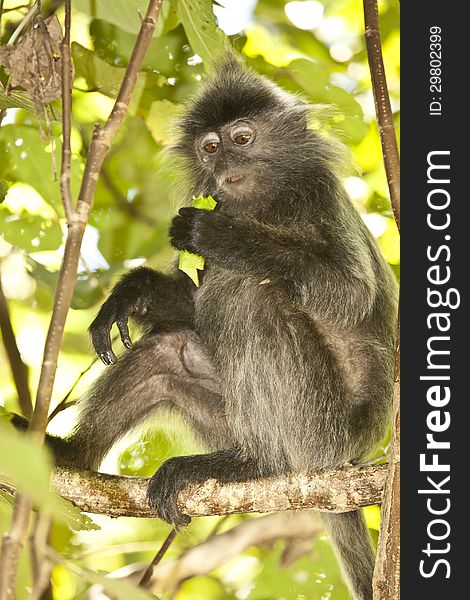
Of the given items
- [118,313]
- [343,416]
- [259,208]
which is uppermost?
[259,208]

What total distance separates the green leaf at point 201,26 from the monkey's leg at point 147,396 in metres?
1.32

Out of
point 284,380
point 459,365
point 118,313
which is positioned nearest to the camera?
point 459,365

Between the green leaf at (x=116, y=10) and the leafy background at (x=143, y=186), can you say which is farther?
the leafy background at (x=143, y=186)

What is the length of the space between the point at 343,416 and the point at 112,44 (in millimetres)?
2549

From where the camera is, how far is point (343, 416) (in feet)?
11.7

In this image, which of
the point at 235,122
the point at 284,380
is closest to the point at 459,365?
the point at 284,380

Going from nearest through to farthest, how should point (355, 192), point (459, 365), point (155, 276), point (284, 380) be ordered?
point (459, 365), point (284, 380), point (155, 276), point (355, 192)

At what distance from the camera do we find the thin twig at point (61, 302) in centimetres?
104

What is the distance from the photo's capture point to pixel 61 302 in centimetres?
146

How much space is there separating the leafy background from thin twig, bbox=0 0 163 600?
1.42 meters

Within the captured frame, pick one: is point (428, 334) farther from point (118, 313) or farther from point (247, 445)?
point (118, 313)

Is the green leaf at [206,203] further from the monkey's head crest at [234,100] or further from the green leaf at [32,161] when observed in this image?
the green leaf at [32,161]

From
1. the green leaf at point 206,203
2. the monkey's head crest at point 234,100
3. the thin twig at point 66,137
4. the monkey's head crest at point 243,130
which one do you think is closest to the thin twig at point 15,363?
the green leaf at point 206,203

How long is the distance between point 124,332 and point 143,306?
0.25 m
